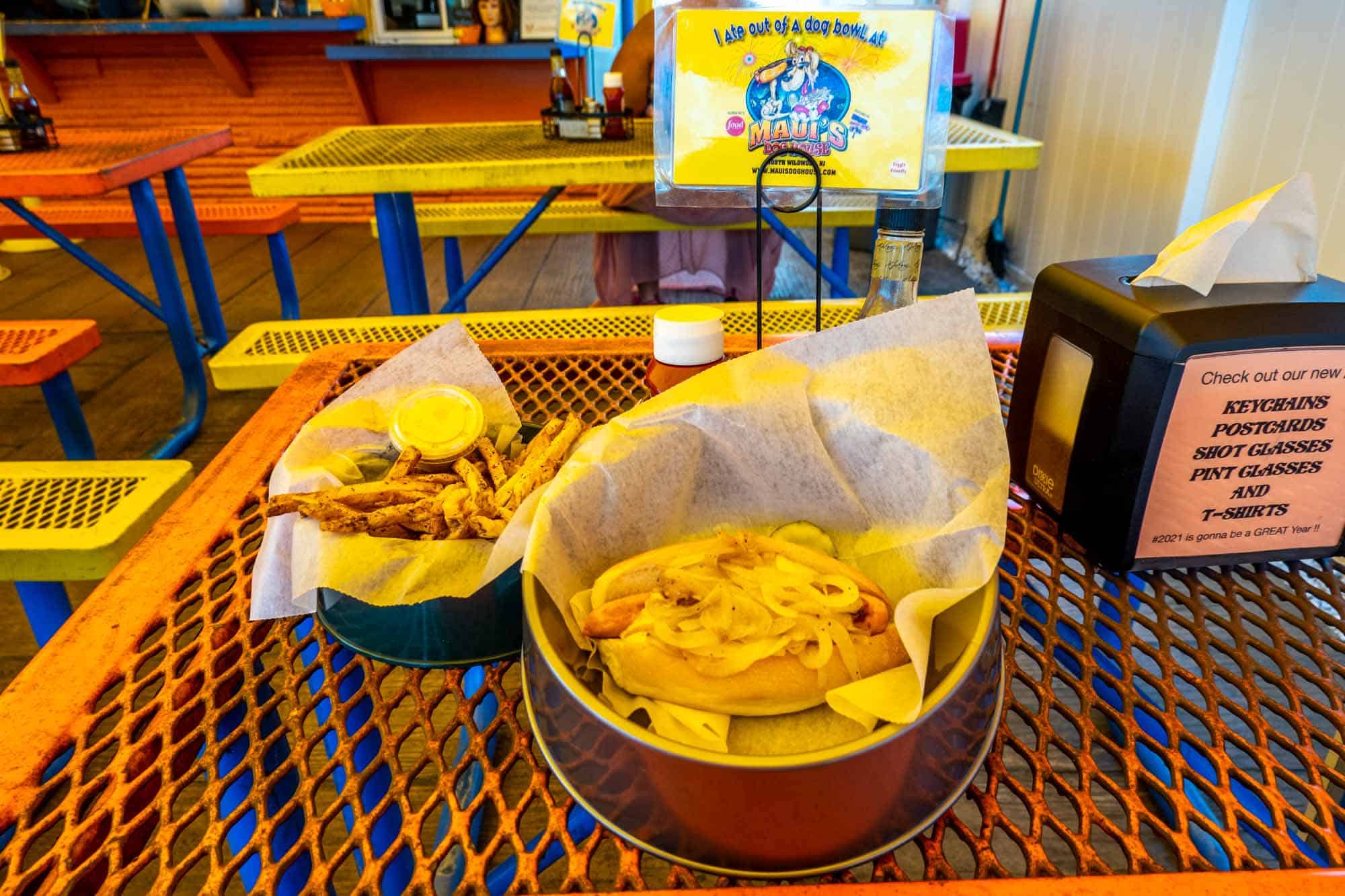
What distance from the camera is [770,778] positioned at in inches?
11.5

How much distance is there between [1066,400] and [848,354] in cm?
17

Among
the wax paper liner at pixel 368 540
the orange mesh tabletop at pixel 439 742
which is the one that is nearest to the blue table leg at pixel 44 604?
the orange mesh tabletop at pixel 439 742

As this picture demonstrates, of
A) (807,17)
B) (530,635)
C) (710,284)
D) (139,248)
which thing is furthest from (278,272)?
(530,635)

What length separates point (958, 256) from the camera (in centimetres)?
342

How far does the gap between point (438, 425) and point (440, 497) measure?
0.09 meters

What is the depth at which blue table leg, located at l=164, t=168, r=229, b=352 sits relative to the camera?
7.06ft

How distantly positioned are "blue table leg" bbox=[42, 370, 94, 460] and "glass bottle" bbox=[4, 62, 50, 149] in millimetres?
833

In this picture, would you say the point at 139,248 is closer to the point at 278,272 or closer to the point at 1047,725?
the point at 278,272

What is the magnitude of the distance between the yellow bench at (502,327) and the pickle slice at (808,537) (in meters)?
0.76

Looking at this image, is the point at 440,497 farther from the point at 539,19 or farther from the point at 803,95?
the point at 539,19

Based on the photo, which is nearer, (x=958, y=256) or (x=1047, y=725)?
(x=1047, y=725)

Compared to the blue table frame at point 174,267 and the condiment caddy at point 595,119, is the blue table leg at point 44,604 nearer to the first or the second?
the blue table frame at point 174,267

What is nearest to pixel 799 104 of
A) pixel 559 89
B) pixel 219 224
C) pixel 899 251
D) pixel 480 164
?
pixel 899 251

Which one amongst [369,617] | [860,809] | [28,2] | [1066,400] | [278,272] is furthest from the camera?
[28,2]
